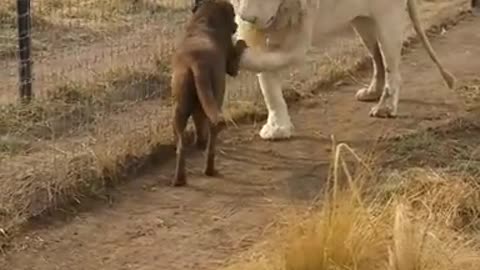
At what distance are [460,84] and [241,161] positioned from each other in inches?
118

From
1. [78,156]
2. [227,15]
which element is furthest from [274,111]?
[78,156]

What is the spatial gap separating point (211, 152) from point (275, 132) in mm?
1035

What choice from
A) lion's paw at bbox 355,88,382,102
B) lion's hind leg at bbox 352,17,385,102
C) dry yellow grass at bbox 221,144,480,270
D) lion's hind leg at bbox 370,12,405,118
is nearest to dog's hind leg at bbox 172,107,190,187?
dry yellow grass at bbox 221,144,480,270

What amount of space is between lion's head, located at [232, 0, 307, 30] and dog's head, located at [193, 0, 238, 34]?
0.10 meters

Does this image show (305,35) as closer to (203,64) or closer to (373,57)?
(203,64)

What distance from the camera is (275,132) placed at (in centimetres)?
790

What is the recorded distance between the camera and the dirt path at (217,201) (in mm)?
5754

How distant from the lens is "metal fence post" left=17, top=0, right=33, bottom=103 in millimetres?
8375

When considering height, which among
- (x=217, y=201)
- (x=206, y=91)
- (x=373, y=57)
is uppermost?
(x=206, y=91)

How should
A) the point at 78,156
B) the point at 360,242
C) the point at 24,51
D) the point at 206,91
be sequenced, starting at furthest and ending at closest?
the point at 24,51 → the point at 78,156 → the point at 206,91 → the point at 360,242

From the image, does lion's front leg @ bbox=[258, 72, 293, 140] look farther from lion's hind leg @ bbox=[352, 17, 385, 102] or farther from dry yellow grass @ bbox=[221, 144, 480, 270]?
dry yellow grass @ bbox=[221, 144, 480, 270]

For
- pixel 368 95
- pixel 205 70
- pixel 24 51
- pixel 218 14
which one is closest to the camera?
pixel 205 70

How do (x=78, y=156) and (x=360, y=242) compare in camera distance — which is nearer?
(x=360, y=242)

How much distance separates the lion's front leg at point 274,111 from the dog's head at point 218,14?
708 millimetres
